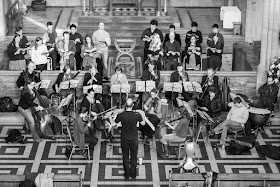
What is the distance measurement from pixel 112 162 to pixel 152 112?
65.2 inches

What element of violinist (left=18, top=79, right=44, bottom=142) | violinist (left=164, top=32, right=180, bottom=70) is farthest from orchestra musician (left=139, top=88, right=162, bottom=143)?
violinist (left=164, top=32, right=180, bottom=70)

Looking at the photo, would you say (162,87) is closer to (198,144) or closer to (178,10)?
(198,144)

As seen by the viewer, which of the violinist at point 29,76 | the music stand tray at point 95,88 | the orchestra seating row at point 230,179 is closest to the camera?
the orchestra seating row at point 230,179

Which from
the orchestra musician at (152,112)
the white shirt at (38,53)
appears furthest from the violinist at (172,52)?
the white shirt at (38,53)

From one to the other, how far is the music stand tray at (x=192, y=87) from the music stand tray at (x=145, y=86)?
2.77ft

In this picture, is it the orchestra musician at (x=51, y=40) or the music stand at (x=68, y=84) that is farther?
the orchestra musician at (x=51, y=40)

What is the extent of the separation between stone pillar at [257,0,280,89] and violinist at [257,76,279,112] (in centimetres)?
116

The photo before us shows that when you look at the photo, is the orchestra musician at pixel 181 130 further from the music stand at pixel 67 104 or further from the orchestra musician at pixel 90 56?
the orchestra musician at pixel 90 56

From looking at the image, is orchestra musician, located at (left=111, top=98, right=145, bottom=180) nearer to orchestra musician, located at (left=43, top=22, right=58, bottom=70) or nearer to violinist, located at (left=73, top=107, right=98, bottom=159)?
violinist, located at (left=73, top=107, right=98, bottom=159)

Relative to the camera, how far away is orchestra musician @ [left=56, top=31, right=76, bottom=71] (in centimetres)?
1964

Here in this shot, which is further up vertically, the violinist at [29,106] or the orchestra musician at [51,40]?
the orchestra musician at [51,40]

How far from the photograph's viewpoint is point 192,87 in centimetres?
1805

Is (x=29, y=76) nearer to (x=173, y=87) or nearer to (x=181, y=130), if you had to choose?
(x=173, y=87)

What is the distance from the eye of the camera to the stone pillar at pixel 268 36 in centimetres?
1883
